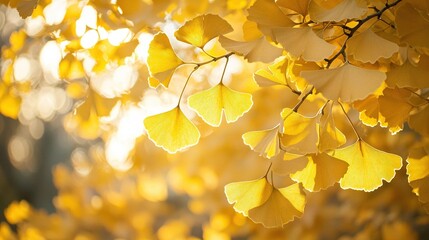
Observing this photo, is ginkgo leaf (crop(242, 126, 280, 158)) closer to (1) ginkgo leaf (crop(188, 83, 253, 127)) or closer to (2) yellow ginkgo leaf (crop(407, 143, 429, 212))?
→ (1) ginkgo leaf (crop(188, 83, 253, 127))

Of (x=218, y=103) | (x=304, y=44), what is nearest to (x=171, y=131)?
(x=218, y=103)

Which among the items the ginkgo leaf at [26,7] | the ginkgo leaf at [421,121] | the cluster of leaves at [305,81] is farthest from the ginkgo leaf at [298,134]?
the ginkgo leaf at [26,7]

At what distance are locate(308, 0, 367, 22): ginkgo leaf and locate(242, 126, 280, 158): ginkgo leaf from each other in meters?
0.11

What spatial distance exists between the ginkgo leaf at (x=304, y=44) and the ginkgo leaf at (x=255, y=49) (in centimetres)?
3

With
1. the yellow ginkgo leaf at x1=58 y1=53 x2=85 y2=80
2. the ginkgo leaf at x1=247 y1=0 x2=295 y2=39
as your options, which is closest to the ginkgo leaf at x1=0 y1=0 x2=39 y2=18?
the yellow ginkgo leaf at x1=58 y1=53 x2=85 y2=80

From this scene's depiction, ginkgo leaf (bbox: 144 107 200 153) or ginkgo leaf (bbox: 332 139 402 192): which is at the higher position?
ginkgo leaf (bbox: 144 107 200 153)

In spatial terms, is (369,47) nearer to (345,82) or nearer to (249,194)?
(345,82)

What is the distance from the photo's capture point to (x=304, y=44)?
17.0 inches

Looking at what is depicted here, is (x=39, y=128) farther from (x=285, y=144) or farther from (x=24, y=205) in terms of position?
(x=285, y=144)

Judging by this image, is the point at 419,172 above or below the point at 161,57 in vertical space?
below

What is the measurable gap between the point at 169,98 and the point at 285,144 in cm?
71

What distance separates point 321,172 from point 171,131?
0.48 ft

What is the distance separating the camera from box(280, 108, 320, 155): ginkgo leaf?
1.52ft

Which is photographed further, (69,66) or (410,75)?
(69,66)
